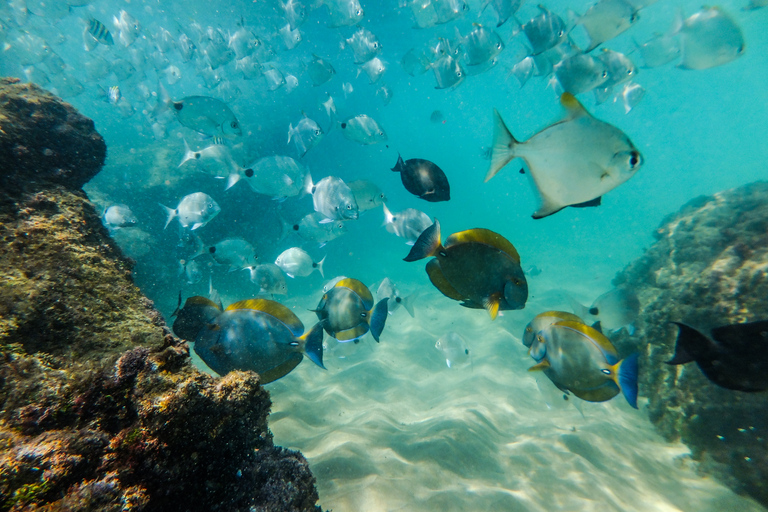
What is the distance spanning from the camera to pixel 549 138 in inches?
71.9

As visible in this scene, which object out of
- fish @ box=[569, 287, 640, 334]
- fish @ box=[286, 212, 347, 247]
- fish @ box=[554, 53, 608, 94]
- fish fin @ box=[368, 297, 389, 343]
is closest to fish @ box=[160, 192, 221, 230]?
fish @ box=[286, 212, 347, 247]

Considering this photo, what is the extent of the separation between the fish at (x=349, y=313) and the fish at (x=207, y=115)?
466 cm

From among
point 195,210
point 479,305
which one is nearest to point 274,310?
point 479,305

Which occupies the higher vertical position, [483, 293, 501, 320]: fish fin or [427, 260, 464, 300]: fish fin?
[427, 260, 464, 300]: fish fin

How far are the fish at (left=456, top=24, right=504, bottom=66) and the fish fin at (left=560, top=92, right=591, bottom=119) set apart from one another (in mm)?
5748

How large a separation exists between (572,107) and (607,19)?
4.96 metres

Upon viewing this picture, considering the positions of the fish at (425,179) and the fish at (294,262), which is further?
the fish at (294,262)

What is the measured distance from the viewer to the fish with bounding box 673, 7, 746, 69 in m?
5.14

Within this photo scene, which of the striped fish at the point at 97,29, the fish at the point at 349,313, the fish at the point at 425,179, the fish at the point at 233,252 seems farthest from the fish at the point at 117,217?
the fish at the point at 425,179

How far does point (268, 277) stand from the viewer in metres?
6.71

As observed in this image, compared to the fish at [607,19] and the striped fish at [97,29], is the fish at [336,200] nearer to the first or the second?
the fish at [607,19]

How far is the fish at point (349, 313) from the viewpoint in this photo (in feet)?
10.3

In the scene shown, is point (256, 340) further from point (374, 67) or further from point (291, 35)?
point (291, 35)

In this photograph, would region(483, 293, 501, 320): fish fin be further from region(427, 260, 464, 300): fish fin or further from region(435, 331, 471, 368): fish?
region(435, 331, 471, 368): fish
